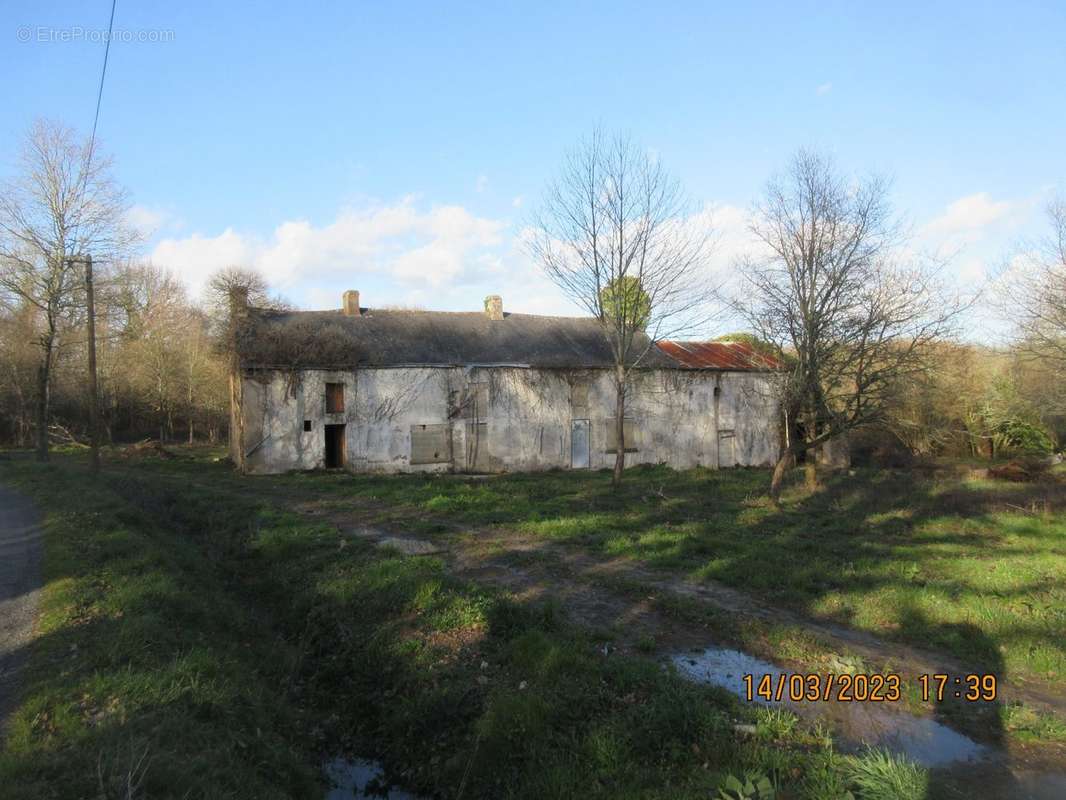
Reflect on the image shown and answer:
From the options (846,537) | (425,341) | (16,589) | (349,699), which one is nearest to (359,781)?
(349,699)

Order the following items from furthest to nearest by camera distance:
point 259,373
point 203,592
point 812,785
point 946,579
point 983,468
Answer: point 983,468
point 259,373
point 946,579
point 203,592
point 812,785

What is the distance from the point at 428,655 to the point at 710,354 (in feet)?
89.2

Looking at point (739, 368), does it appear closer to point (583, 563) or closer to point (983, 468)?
point (983, 468)

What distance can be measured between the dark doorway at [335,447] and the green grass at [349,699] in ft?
53.0

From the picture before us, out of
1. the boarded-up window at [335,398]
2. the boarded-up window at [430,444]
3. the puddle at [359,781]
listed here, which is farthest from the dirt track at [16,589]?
Result: the boarded-up window at [430,444]

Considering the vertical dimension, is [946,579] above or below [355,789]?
above

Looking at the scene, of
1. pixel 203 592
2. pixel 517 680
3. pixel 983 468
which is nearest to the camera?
pixel 517 680

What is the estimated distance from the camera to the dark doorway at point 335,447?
2622 centimetres

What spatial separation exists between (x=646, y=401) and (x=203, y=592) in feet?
73.2

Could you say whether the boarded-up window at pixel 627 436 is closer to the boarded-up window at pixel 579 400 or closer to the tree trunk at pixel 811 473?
the boarded-up window at pixel 579 400

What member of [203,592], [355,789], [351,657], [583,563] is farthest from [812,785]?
[203,592]

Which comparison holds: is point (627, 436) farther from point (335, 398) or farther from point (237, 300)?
point (237, 300)

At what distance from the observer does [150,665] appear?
19.2ft

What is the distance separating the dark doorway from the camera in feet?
86.0
